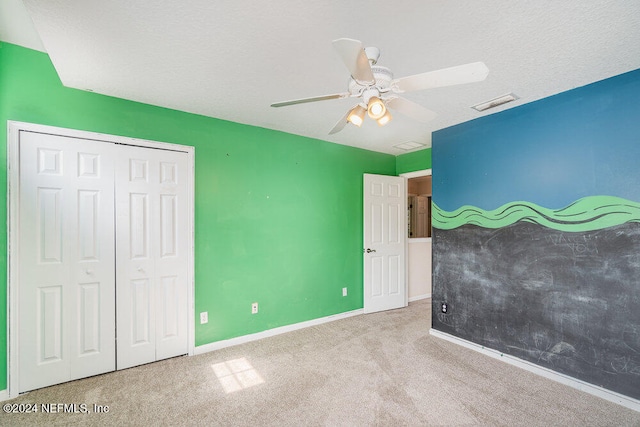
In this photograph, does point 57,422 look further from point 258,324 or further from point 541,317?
Result: point 541,317

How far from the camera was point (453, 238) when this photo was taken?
329cm

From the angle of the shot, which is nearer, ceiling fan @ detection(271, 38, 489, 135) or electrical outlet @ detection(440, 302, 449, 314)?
ceiling fan @ detection(271, 38, 489, 135)

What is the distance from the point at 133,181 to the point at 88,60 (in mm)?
1017

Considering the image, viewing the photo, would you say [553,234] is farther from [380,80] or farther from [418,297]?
[418,297]

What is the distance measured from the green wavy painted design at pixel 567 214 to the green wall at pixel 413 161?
1.22 m

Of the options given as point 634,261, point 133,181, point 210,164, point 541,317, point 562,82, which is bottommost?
point 541,317

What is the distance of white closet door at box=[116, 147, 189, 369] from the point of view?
254 cm

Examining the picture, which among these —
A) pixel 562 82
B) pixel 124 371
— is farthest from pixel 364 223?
pixel 124 371

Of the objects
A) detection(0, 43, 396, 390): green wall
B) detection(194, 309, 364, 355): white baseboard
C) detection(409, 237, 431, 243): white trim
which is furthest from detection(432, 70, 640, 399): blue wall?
detection(409, 237, 431, 243): white trim

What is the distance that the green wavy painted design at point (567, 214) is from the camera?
2143mm

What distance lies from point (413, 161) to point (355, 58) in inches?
134

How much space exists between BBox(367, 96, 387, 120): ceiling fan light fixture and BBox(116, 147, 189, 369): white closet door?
82.3 inches

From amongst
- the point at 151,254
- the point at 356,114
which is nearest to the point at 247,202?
the point at 151,254

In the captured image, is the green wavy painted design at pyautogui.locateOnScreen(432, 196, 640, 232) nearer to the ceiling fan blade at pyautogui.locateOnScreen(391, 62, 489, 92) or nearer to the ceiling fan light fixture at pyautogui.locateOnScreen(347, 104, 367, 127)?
the ceiling fan blade at pyautogui.locateOnScreen(391, 62, 489, 92)
